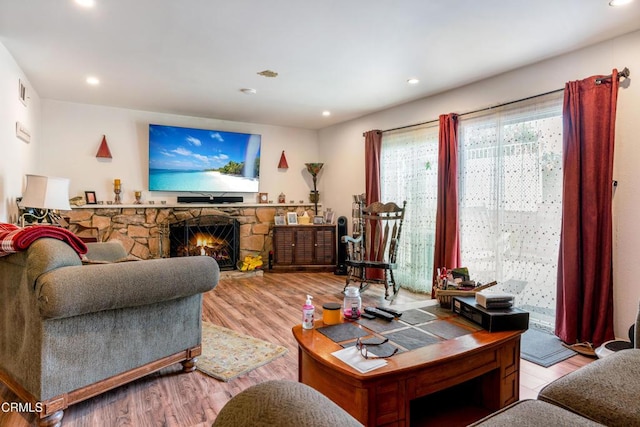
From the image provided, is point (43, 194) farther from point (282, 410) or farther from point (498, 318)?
point (498, 318)

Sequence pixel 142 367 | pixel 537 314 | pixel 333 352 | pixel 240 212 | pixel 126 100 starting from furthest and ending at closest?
pixel 240 212
pixel 126 100
pixel 537 314
pixel 142 367
pixel 333 352

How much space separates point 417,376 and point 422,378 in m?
0.03

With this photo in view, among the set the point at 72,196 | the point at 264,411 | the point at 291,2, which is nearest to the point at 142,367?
the point at 264,411

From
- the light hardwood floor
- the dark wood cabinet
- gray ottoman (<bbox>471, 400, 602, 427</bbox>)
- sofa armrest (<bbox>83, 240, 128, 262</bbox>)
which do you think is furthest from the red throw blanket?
the dark wood cabinet

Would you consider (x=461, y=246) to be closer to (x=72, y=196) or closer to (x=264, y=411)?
(x=264, y=411)

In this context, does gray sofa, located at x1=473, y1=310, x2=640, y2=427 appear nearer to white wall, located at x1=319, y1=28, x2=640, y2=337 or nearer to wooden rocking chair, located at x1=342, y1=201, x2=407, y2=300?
white wall, located at x1=319, y1=28, x2=640, y2=337

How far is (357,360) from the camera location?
146 cm

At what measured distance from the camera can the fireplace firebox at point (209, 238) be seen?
528cm

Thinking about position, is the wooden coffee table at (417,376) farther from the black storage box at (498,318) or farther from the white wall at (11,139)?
the white wall at (11,139)

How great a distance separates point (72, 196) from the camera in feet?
15.3

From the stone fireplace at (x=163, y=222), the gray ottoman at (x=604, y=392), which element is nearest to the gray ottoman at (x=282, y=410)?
the gray ottoman at (x=604, y=392)

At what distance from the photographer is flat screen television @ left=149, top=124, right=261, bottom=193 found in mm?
5105

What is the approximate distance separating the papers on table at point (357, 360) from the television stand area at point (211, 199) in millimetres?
4397

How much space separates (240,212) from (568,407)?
5.13m
